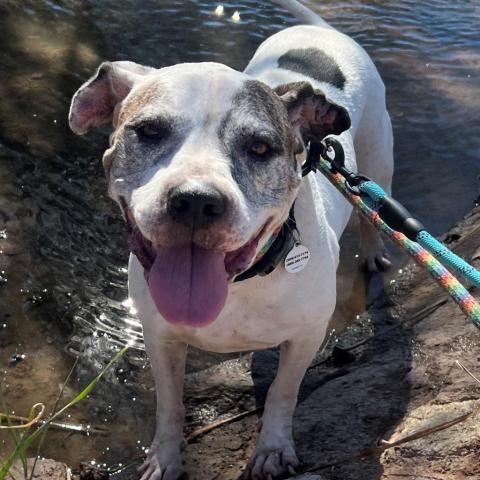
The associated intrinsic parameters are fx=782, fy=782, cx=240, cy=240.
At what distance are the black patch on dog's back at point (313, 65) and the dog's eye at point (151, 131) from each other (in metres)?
1.73

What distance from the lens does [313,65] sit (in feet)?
15.2

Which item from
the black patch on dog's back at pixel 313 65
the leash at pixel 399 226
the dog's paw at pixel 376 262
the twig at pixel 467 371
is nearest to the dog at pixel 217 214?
the leash at pixel 399 226

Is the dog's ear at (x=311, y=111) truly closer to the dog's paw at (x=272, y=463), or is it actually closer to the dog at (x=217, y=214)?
the dog at (x=217, y=214)

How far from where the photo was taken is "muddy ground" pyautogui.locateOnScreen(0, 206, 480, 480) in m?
3.14

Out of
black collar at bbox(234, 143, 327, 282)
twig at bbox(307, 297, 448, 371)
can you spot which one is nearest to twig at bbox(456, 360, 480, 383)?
twig at bbox(307, 297, 448, 371)

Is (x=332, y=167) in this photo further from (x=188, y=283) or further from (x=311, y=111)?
(x=188, y=283)

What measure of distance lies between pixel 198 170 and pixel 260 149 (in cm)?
42

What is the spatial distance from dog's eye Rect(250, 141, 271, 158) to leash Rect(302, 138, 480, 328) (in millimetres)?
388

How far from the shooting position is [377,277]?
18.1 ft

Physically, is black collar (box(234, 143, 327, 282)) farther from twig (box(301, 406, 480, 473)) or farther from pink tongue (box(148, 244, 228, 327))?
twig (box(301, 406, 480, 473))

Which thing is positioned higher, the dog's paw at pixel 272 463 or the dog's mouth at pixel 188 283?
the dog's mouth at pixel 188 283

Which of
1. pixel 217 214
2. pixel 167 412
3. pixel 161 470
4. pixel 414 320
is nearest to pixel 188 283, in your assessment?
pixel 217 214

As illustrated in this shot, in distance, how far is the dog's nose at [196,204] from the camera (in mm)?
2588

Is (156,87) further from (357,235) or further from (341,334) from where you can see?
(357,235)
